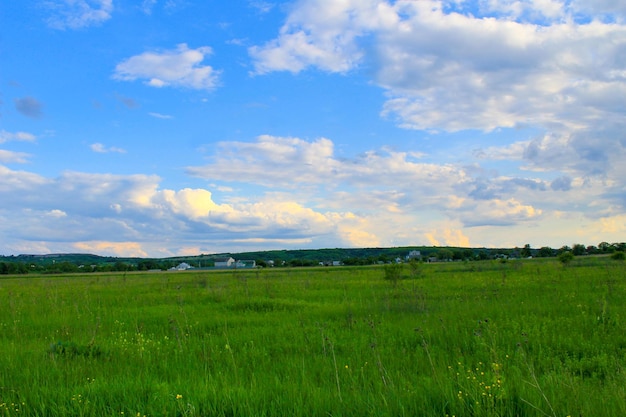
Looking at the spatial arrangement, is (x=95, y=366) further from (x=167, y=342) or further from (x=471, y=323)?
(x=471, y=323)

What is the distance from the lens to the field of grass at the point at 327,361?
4.75 meters

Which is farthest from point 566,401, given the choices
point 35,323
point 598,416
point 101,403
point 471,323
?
point 35,323

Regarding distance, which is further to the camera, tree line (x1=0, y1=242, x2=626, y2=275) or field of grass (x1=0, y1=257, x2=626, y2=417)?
tree line (x1=0, y1=242, x2=626, y2=275)

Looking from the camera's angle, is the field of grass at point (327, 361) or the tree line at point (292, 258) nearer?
the field of grass at point (327, 361)

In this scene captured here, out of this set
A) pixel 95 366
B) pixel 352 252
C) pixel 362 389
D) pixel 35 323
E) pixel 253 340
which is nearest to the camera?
pixel 362 389

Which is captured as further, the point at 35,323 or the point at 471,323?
the point at 35,323

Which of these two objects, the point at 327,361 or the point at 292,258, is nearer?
the point at 327,361

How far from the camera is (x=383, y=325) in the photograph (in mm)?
10383

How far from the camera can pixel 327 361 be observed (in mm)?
7148

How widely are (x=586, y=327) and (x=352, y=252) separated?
15550 cm

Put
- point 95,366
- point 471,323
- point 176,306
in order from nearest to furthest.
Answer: point 95,366 → point 471,323 → point 176,306

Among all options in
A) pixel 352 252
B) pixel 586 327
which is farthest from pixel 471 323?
pixel 352 252

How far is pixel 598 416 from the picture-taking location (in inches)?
167

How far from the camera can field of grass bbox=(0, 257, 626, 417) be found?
15.6 feet
